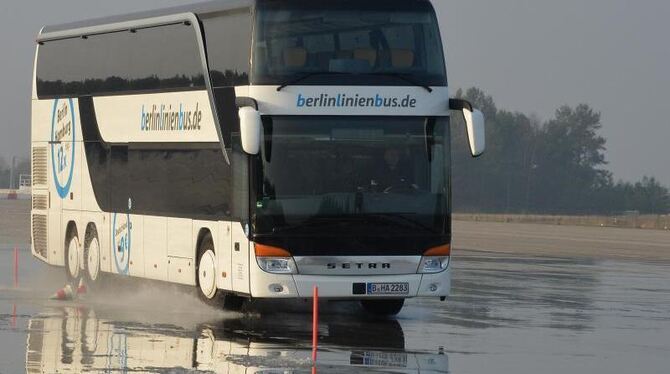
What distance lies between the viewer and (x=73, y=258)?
91.2ft

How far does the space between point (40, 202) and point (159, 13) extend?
641cm

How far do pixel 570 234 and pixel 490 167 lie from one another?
7938 centimetres

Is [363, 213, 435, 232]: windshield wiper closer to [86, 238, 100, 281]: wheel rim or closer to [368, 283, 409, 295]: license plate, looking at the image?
[368, 283, 409, 295]: license plate

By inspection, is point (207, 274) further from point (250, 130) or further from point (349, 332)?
point (250, 130)

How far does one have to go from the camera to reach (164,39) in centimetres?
2397

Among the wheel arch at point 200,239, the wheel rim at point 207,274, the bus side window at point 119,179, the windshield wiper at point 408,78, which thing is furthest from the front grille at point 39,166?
the windshield wiper at point 408,78

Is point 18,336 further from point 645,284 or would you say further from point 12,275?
point 645,284

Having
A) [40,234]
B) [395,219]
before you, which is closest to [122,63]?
[40,234]

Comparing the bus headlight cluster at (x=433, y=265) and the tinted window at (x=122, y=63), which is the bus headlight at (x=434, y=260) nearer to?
the bus headlight cluster at (x=433, y=265)

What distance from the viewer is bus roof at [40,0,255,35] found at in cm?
2139

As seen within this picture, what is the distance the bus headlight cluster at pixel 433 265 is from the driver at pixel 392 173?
0.98m

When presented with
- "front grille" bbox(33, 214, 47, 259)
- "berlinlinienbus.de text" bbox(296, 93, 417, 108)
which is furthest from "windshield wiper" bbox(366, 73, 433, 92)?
"front grille" bbox(33, 214, 47, 259)

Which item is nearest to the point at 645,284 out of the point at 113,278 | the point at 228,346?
the point at 113,278

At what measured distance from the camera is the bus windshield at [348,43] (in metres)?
20.4
